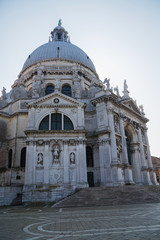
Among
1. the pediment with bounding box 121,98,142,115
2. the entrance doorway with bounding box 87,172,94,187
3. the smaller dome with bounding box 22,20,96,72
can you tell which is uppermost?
the smaller dome with bounding box 22,20,96,72

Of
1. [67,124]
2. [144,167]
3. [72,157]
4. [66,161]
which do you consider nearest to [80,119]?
[67,124]

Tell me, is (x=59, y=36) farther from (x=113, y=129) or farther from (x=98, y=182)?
(x=98, y=182)

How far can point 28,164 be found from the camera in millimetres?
24047

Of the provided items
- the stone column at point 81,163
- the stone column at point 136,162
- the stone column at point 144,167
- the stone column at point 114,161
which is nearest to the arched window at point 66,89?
the stone column at point 114,161

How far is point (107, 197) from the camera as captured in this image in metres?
19.9

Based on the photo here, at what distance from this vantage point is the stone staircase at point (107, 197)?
18750 mm

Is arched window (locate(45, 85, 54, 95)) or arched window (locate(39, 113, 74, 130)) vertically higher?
arched window (locate(45, 85, 54, 95))

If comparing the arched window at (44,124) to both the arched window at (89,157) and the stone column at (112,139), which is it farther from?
the stone column at (112,139)

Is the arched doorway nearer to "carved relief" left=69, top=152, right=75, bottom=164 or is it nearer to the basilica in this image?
the basilica

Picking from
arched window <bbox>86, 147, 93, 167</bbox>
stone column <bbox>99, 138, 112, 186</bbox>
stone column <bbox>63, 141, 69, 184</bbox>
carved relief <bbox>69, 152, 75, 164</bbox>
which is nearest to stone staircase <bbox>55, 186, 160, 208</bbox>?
stone column <bbox>63, 141, 69, 184</bbox>

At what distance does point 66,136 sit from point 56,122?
266 centimetres

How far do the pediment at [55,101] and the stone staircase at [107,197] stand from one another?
38.0ft

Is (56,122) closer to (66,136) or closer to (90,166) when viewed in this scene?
(66,136)

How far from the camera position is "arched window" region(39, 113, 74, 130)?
2664 cm
